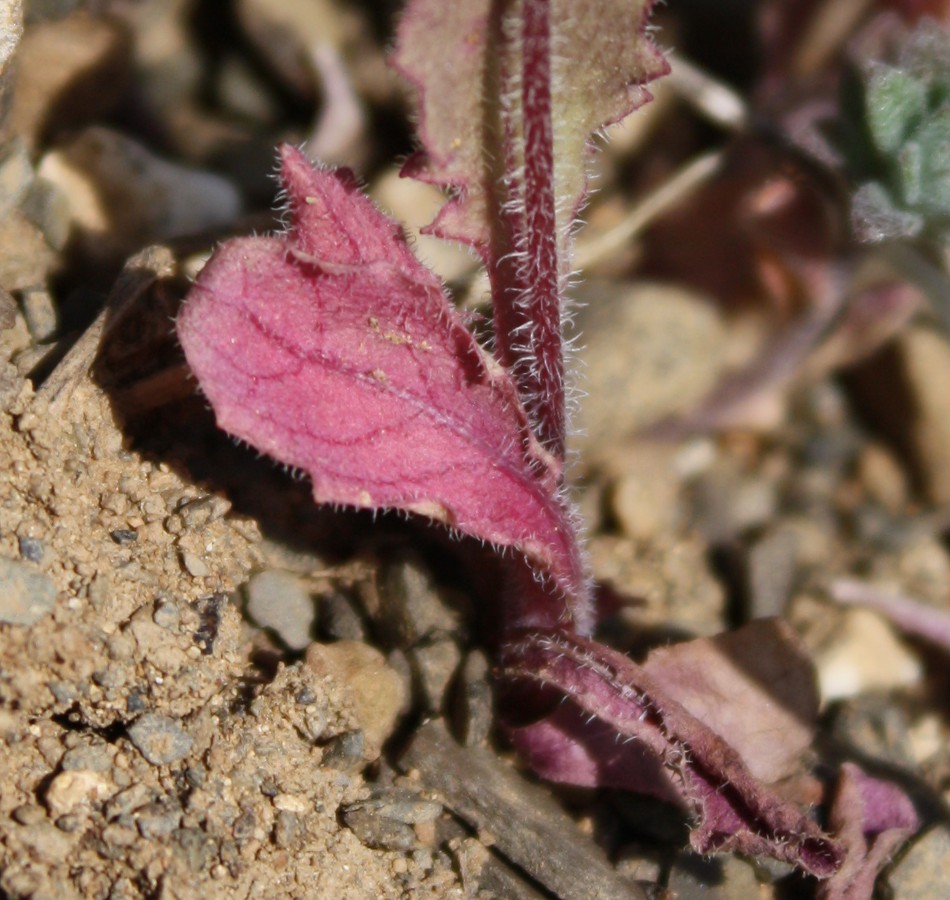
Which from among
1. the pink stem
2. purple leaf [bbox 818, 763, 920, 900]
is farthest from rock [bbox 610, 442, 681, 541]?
purple leaf [bbox 818, 763, 920, 900]

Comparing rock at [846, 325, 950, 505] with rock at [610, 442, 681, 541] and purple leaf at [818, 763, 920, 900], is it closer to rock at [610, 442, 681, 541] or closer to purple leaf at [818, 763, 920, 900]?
rock at [610, 442, 681, 541]

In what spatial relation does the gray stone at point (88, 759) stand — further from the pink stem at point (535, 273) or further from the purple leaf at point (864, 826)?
the purple leaf at point (864, 826)

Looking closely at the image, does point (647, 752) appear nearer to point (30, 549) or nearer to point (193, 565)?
point (193, 565)

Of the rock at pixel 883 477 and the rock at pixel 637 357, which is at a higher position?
the rock at pixel 637 357

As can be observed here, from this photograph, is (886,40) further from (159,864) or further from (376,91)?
(159,864)

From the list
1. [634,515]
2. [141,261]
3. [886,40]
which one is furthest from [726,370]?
[141,261]

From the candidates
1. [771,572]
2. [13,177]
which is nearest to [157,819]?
[13,177]

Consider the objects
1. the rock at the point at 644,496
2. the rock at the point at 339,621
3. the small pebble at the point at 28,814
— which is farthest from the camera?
the rock at the point at 644,496

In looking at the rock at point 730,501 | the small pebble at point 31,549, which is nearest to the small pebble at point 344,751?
the small pebble at point 31,549
